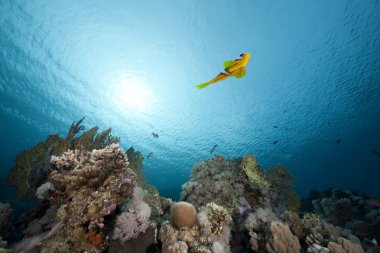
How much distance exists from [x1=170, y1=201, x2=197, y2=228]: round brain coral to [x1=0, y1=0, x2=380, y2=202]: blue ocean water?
13.5 m

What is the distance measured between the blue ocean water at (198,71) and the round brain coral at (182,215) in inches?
533

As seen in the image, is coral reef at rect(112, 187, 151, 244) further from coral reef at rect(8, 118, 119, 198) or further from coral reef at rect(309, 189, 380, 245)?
coral reef at rect(309, 189, 380, 245)

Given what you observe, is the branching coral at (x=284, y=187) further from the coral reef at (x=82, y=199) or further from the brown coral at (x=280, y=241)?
the coral reef at (x=82, y=199)

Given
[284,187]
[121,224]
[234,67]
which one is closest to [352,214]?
[284,187]

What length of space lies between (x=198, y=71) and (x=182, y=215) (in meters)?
16.9

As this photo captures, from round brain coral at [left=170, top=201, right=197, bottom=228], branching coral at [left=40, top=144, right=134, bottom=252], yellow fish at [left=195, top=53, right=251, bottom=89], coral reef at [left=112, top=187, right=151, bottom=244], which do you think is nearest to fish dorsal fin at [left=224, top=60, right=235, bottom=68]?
yellow fish at [left=195, top=53, right=251, bottom=89]

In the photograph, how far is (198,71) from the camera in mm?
19547

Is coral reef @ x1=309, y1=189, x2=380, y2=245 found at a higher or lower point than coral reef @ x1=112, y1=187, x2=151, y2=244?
higher

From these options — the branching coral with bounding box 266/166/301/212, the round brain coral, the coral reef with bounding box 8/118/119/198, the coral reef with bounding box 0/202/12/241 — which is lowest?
the coral reef with bounding box 0/202/12/241

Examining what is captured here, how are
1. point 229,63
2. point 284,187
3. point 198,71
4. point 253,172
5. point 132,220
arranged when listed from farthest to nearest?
point 198,71 < point 284,187 < point 253,172 < point 132,220 < point 229,63

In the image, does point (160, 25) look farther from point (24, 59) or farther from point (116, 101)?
point (24, 59)

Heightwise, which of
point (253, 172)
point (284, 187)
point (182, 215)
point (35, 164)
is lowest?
point (182, 215)

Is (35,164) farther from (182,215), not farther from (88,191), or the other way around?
(182,215)

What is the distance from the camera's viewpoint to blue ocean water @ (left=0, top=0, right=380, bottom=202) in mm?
15438
